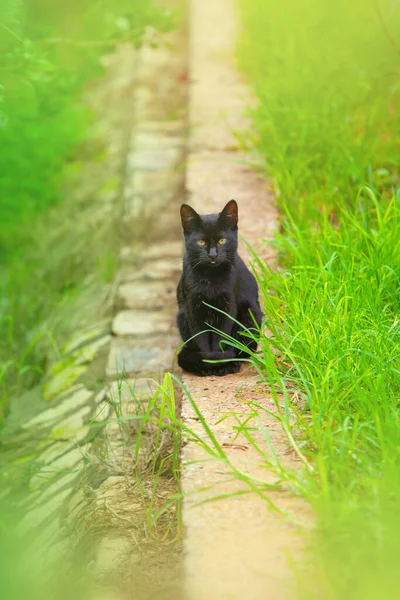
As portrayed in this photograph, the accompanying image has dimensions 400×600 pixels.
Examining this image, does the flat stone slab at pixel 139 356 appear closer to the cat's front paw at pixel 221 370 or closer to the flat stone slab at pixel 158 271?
the flat stone slab at pixel 158 271

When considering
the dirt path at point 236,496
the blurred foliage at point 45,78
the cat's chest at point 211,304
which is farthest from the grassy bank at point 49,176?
the cat's chest at point 211,304

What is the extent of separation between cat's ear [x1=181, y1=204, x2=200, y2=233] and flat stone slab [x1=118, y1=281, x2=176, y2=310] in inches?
54.2

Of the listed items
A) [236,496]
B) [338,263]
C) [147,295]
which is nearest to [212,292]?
[338,263]

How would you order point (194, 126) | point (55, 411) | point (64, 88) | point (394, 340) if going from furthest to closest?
point (194, 126) → point (64, 88) → point (55, 411) → point (394, 340)

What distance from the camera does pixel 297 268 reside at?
3.34m

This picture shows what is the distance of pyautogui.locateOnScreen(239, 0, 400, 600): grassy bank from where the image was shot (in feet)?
6.74

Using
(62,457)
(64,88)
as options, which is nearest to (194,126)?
(64,88)

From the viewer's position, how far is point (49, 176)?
5.92 metres

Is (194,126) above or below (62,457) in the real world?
above

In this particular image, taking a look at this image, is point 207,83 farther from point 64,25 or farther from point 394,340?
point 394,340

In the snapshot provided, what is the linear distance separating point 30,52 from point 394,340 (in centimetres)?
182

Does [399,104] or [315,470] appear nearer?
[315,470]

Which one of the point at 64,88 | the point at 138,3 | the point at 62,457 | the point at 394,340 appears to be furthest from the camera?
the point at 138,3

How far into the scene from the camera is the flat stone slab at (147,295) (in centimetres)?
432
